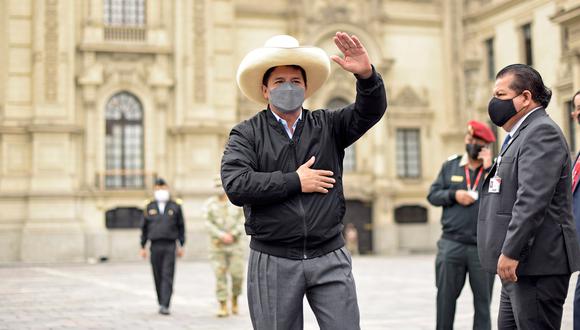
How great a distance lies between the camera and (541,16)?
1162 inches

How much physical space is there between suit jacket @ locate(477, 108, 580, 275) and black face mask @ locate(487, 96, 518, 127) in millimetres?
114

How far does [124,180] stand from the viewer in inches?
1188

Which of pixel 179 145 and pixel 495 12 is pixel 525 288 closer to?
pixel 179 145

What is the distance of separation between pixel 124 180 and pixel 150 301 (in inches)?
624

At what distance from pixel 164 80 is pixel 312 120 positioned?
2605 cm

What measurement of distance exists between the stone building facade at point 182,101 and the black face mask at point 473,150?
18926 mm

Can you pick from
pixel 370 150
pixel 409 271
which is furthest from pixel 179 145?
pixel 409 271

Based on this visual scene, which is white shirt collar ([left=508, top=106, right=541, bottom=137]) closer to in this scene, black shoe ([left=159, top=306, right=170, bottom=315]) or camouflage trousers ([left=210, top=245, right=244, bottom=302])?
camouflage trousers ([left=210, top=245, right=244, bottom=302])

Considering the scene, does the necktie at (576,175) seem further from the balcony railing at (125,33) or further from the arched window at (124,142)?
the balcony railing at (125,33)

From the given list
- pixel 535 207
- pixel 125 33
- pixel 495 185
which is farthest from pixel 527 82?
pixel 125 33

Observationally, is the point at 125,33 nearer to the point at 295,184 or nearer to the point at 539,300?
the point at 295,184

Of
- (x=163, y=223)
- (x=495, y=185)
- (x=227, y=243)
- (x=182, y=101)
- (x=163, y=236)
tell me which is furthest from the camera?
(x=182, y=101)

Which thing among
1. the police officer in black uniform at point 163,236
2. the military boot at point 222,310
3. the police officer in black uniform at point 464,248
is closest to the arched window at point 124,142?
the police officer in black uniform at point 163,236

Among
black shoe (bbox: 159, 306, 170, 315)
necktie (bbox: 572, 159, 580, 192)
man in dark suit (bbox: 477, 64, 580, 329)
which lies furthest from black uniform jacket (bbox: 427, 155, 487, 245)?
black shoe (bbox: 159, 306, 170, 315)
